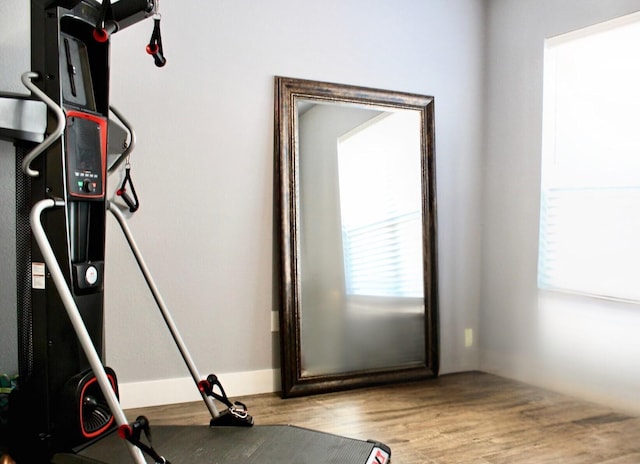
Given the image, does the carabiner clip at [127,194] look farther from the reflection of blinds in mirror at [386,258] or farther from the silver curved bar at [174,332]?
the reflection of blinds in mirror at [386,258]

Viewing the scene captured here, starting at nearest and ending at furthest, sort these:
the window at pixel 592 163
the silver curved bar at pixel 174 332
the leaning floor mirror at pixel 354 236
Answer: the silver curved bar at pixel 174 332
the window at pixel 592 163
the leaning floor mirror at pixel 354 236

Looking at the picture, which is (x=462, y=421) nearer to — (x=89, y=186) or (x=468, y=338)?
(x=468, y=338)

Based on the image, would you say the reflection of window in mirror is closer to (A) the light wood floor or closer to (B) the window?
(A) the light wood floor

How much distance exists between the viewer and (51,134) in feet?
6.48

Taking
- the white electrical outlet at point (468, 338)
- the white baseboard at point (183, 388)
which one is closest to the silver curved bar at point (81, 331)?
the white baseboard at point (183, 388)

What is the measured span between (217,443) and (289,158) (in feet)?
5.43

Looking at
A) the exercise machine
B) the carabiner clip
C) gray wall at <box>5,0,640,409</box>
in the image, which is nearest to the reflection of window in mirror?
gray wall at <box>5,0,640,409</box>

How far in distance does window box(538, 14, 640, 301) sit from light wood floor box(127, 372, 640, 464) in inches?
27.6

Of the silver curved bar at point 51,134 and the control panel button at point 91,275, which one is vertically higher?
the silver curved bar at point 51,134

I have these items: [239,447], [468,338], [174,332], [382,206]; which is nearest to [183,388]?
[174,332]

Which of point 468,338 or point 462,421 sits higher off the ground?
point 468,338

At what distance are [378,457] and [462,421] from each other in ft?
2.84

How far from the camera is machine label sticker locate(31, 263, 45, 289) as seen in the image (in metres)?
2.00

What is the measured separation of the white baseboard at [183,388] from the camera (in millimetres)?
3000
